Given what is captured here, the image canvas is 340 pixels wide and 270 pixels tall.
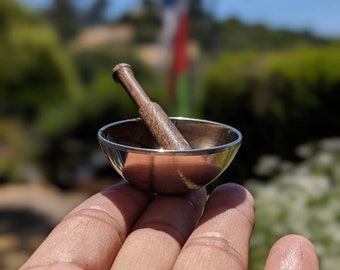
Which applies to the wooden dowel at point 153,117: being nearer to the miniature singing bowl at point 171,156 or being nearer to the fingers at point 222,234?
the miniature singing bowl at point 171,156

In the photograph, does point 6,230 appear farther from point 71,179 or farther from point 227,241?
point 227,241

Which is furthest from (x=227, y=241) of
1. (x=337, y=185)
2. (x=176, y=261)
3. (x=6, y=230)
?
(x=6, y=230)

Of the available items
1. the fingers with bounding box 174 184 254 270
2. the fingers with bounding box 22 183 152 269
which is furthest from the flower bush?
the fingers with bounding box 22 183 152 269

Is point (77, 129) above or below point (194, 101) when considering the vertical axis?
below

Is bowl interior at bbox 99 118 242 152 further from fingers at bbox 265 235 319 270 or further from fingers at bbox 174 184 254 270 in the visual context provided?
fingers at bbox 265 235 319 270

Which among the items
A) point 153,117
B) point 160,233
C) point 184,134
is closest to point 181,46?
point 184,134

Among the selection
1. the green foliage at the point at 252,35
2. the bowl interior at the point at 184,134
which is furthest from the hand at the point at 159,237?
the green foliage at the point at 252,35
